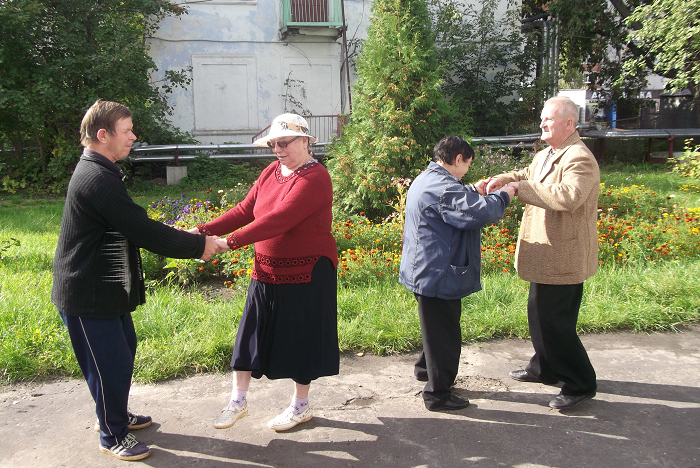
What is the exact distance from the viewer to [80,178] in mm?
2795

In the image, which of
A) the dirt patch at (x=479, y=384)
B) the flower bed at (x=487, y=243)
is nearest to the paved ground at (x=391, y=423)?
the dirt patch at (x=479, y=384)

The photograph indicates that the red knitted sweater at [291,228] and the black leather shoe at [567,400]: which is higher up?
the red knitted sweater at [291,228]

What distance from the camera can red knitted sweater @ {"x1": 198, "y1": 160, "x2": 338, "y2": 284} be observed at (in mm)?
3010

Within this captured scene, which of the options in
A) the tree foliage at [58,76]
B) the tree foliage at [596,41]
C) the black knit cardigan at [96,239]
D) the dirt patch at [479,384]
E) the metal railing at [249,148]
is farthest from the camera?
the tree foliage at [596,41]

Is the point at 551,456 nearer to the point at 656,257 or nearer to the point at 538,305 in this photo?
the point at 538,305

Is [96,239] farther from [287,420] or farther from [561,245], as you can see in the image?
[561,245]

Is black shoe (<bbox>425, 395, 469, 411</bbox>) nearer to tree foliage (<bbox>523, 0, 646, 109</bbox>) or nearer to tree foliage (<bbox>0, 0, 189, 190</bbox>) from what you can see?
tree foliage (<bbox>0, 0, 189, 190</bbox>)

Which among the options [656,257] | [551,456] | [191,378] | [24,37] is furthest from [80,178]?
[24,37]

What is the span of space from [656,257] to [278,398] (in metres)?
4.94

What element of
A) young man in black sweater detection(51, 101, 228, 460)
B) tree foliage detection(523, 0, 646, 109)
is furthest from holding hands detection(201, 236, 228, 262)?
tree foliage detection(523, 0, 646, 109)

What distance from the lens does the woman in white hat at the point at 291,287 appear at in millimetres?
3107

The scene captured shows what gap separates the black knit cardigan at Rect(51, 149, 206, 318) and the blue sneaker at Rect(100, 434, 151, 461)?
72cm

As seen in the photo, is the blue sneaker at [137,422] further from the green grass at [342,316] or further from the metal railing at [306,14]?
the metal railing at [306,14]

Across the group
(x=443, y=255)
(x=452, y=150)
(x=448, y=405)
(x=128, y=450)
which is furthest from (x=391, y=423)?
(x=452, y=150)
